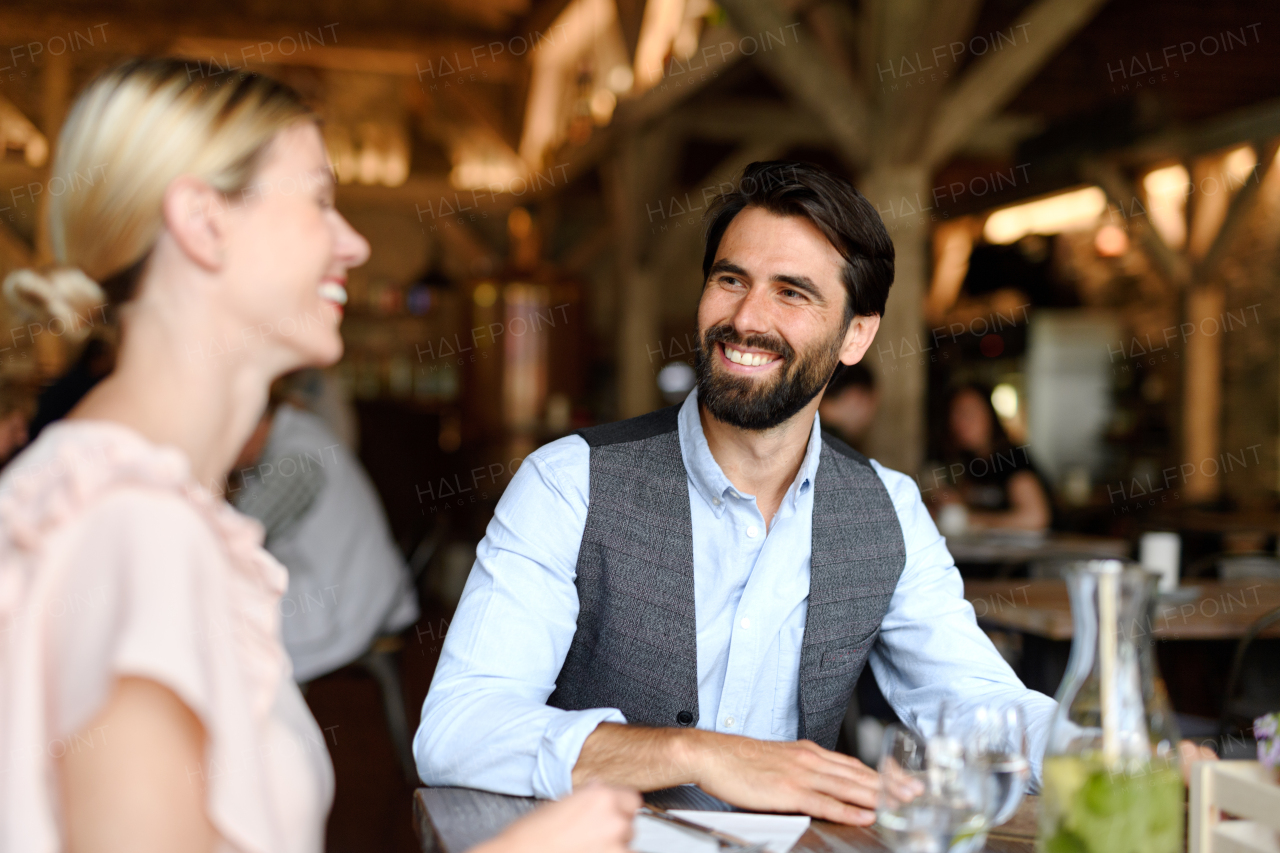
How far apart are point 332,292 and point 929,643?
104 cm

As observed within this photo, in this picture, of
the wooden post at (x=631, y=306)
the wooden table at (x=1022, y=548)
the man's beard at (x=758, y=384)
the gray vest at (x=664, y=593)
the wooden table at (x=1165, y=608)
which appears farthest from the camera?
the wooden post at (x=631, y=306)

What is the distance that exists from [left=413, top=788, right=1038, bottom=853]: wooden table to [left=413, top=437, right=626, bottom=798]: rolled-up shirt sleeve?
0.11 ft

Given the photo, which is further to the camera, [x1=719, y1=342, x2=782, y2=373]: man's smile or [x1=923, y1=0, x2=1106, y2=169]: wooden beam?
[x1=923, y1=0, x2=1106, y2=169]: wooden beam

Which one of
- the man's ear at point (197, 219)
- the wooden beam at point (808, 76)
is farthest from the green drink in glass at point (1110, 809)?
the wooden beam at point (808, 76)

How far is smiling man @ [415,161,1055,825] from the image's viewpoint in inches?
57.2

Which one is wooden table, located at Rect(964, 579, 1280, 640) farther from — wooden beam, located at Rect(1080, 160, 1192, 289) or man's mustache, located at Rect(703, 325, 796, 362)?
wooden beam, located at Rect(1080, 160, 1192, 289)

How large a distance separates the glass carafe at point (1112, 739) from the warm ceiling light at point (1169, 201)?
7596 millimetres

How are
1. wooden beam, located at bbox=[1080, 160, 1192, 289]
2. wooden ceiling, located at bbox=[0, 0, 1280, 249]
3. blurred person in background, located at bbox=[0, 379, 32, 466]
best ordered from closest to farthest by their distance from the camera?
1. blurred person in background, located at bbox=[0, 379, 32, 466]
2. wooden ceiling, located at bbox=[0, 0, 1280, 249]
3. wooden beam, located at bbox=[1080, 160, 1192, 289]

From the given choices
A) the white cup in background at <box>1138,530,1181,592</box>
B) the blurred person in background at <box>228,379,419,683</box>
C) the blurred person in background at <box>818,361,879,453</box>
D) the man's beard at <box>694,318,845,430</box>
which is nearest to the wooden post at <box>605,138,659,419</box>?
the blurred person in background at <box>818,361,879,453</box>

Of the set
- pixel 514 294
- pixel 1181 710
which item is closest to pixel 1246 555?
pixel 1181 710

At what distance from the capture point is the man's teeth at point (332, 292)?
2.98 feet

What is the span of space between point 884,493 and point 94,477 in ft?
4.06

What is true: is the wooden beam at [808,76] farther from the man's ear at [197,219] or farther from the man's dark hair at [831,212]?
the man's ear at [197,219]

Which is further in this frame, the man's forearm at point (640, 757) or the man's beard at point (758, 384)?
the man's beard at point (758, 384)
